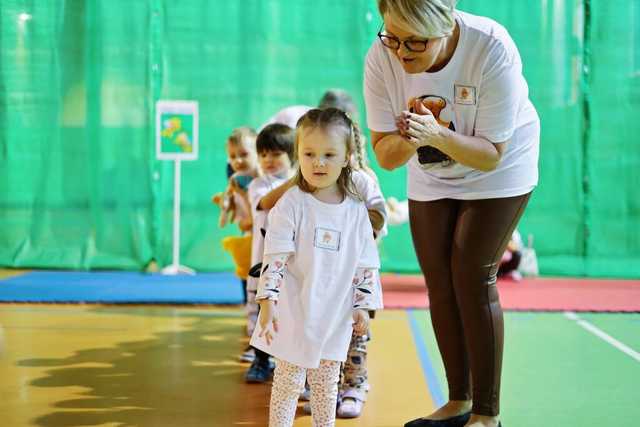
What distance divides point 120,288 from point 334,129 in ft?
12.5

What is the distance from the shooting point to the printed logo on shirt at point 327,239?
8.74ft

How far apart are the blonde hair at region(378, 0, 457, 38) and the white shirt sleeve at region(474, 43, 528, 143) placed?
192 millimetres

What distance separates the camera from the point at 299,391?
8.95 feet

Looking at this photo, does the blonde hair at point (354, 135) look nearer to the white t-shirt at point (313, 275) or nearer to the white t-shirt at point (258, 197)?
the white t-shirt at point (313, 275)

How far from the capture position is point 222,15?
7.00 metres

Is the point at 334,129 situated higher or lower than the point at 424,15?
lower

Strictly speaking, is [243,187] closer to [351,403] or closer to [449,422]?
[351,403]

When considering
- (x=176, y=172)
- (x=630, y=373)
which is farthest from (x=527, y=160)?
(x=176, y=172)

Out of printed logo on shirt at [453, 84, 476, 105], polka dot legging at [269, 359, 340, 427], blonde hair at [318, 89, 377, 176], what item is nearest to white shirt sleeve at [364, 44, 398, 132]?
blonde hair at [318, 89, 377, 176]

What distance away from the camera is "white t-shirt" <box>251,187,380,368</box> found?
263 cm

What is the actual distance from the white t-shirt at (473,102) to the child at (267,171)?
0.79 m

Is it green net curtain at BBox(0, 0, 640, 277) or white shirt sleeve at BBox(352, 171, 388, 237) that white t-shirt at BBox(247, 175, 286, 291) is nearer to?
white shirt sleeve at BBox(352, 171, 388, 237)

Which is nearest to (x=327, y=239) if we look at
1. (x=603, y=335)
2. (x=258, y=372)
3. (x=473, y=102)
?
(x=473, y=102)

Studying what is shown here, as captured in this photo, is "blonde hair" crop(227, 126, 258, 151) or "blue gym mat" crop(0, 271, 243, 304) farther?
"blue gym mat" crop(0, 271, 243, 304)
